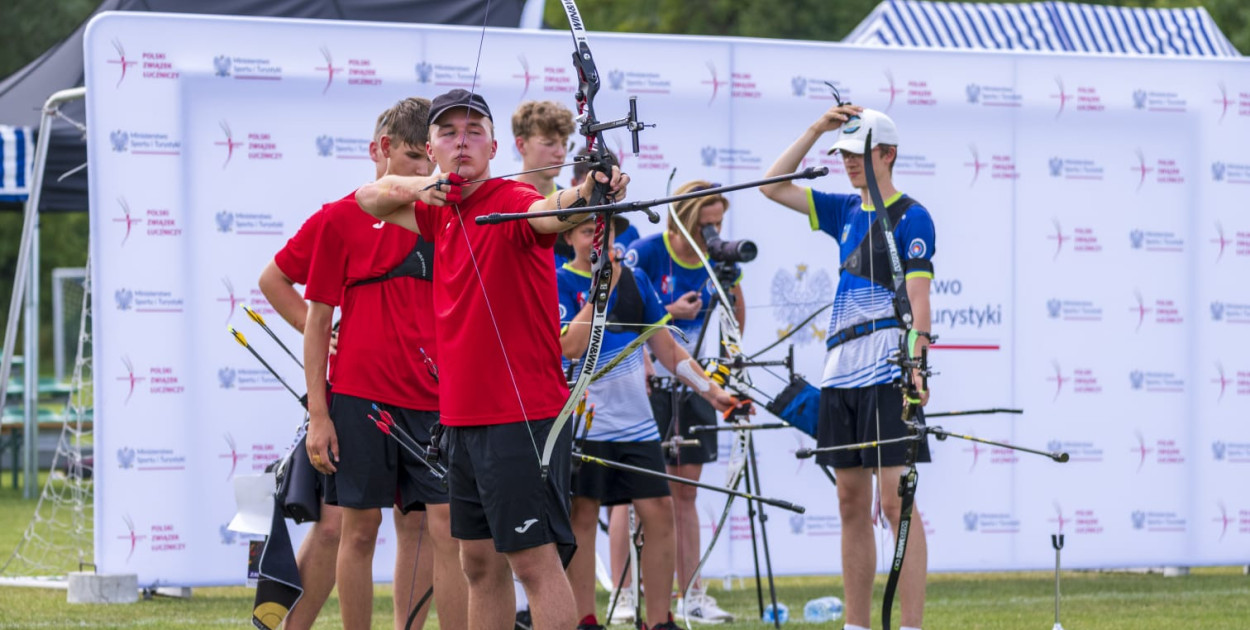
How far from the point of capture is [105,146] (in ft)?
23.2

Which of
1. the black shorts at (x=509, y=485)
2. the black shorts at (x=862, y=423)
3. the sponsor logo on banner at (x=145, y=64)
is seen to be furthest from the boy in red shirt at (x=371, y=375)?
the sponsor logo on banner at (x=145, y=64)

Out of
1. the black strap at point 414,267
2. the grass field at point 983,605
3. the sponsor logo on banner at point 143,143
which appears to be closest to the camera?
the black strap at point 414,267

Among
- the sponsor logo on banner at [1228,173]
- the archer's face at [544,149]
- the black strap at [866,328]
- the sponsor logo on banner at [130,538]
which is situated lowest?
the sponsor logo on banner at [130,538]

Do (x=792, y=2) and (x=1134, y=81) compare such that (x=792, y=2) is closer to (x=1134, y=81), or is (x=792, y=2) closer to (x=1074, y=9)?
(x=1074, y=9)

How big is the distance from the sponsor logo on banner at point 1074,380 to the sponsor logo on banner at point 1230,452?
2.35 ft

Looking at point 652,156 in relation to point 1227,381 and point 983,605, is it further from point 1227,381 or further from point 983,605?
point 1227,381

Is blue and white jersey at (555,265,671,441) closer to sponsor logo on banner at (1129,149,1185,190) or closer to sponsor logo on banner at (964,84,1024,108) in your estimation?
sponsor logo on banner at (964,84,1024,108)

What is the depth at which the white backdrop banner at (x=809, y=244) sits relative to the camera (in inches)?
282

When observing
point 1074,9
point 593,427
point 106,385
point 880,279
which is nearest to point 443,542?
point 593,427

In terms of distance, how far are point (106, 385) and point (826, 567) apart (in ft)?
11.6

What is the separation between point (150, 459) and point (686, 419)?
2.42m

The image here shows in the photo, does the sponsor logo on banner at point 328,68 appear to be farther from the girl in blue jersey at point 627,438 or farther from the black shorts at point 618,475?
the black shorts at point 618,475

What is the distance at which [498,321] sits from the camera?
3.87 m

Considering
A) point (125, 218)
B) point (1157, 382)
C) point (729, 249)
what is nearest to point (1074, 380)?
point (1157, 382)
